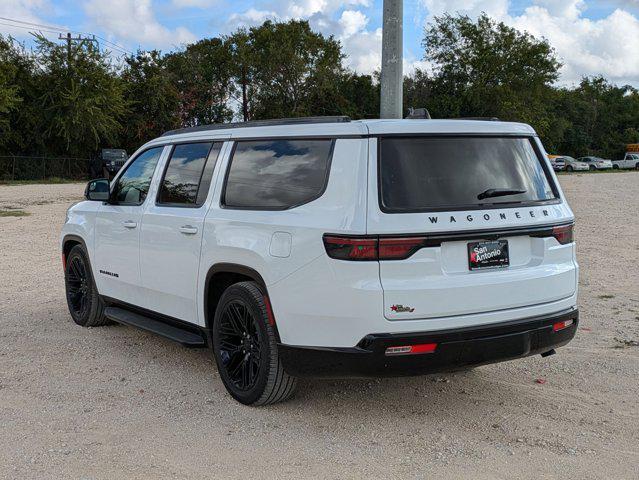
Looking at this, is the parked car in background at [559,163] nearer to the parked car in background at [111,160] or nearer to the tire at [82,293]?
the parked car in background at [111,160]

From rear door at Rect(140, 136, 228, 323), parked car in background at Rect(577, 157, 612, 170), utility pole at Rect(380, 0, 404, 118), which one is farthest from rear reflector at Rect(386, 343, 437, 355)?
parked car in background at Rect(577, 157, 612, 170)

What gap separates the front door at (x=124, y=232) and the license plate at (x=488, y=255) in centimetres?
281

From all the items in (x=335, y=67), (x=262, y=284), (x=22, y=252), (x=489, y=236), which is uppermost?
(x=335, y=67)

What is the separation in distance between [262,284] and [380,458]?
125 cm

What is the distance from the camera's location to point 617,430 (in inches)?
165

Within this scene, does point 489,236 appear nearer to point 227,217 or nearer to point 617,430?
point 617,430

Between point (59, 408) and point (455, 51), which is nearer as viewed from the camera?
point (59, 408)

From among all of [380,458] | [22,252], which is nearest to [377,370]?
[380,458]

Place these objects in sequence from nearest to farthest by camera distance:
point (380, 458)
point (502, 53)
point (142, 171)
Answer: point (380, 458) < point (142, 171) < point (502, 53)

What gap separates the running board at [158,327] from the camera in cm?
499

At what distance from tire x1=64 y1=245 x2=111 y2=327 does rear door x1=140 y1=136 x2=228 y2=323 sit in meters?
1.24

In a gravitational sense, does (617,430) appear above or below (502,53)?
below

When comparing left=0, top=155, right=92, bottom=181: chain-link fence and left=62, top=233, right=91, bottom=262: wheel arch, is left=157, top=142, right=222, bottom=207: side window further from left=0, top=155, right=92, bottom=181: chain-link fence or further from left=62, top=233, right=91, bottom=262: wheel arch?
left=0, top=155, right=92, bottom=181: chain-link fence

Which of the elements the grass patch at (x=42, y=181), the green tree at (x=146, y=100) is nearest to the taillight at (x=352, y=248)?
the grass patch at (x=42, y=181)
